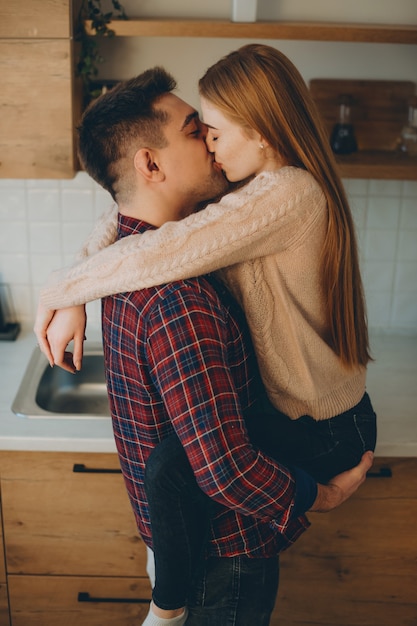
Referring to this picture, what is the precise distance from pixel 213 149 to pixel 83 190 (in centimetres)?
97

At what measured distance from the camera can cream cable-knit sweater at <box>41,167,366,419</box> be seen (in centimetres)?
141

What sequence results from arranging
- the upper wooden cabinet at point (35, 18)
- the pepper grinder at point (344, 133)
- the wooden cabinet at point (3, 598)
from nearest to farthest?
1. the upper wooden cabinet at point (35, 18)
2. the wooden cabinet at point (3, 598)
3. the pepper grinder at point (344, 133)

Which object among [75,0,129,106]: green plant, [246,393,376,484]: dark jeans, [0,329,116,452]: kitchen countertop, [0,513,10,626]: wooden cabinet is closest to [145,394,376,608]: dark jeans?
[246,393,376,484]: dark jeans

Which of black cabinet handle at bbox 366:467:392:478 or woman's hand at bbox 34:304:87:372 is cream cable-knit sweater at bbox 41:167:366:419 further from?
black cabinet handle at bbox 366:467:392:478

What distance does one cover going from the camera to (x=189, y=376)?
135cm

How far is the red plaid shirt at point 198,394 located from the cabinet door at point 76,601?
0.69m

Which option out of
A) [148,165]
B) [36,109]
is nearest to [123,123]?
[148,165]

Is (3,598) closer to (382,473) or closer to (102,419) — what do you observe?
(102,419)

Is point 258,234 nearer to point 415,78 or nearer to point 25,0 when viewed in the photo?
point 25,0

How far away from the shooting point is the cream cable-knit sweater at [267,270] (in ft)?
4.63

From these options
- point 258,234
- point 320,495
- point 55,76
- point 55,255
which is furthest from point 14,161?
point 320,495

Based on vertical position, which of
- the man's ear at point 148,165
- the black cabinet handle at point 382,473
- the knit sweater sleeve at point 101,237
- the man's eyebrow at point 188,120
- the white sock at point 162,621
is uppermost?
the man's eyebrow at point 188,120

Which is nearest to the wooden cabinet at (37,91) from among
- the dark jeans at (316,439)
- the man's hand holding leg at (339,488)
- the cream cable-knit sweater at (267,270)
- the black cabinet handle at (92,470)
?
the cream cable-knit sweater at (267,270)

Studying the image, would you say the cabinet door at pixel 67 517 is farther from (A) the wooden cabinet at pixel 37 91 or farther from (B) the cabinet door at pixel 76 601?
(A) the wooden cabinet at pixel 37 91
